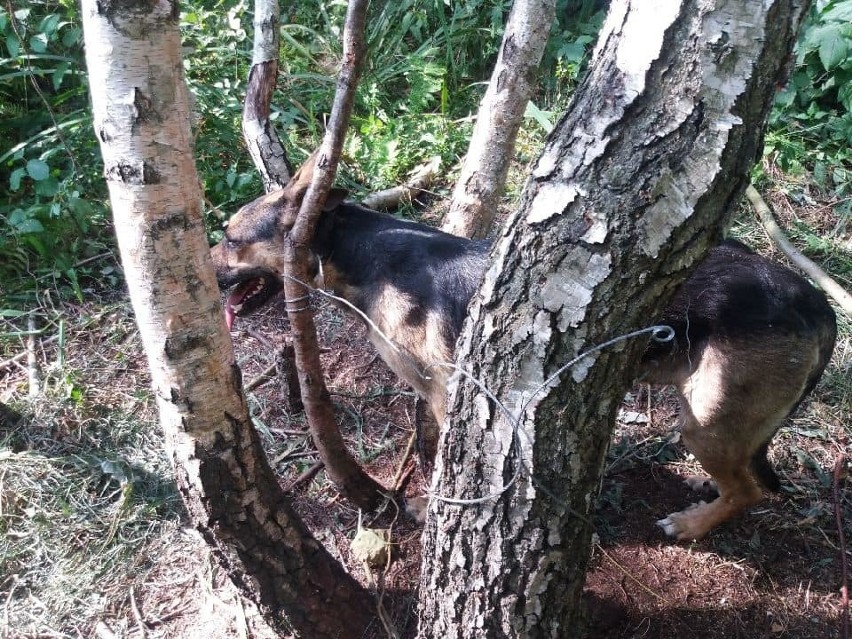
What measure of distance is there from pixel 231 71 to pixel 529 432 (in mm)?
5787

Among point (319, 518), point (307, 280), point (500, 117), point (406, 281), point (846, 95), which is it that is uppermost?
point (846, 95)

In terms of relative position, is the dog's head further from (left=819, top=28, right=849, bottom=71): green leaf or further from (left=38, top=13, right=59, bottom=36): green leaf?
(left=819, top=28, right=849, bottom=71): green leaf

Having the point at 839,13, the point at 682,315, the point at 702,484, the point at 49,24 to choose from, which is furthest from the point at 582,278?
the point at 49,24

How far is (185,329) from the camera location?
212 cm

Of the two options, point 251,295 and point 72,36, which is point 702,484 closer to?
point 251,295

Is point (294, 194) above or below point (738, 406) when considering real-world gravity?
above

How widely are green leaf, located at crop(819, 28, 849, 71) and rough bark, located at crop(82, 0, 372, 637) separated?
5436 mm

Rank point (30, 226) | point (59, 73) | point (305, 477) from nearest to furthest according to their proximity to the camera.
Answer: point (305, 477), point (30, 226), point (59, 73)

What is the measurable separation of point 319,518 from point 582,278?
2.46 m

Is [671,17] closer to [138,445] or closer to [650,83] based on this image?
[650,83]

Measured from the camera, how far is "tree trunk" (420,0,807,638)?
1.65m

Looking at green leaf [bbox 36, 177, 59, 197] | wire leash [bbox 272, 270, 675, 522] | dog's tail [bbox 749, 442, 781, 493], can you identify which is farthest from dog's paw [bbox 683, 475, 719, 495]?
green leaf [bbox 36, 177, 59, 197]

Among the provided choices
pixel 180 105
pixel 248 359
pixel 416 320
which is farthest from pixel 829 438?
pixel 180 105

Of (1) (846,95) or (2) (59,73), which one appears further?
(1) (846,95)
